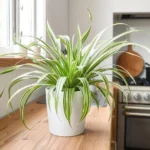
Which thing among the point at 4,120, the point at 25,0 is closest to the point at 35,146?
the point at 4,120

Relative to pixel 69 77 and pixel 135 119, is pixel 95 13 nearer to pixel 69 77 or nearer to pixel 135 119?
pixel 135 119

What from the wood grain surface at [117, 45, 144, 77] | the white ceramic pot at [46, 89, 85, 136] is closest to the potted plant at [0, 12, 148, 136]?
the white ceramic pot at [46, 89, 85, 136]

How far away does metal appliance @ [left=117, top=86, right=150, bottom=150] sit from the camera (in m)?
1.85

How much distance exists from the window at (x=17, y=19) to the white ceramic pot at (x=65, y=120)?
64cm

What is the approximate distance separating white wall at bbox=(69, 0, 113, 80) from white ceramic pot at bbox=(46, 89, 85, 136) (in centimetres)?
136

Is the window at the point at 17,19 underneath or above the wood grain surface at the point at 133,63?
above

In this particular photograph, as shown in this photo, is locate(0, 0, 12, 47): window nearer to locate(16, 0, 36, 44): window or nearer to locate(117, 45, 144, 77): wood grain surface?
locate(16, 0, 36, 44): window

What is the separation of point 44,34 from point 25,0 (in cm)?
25

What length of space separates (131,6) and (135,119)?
937 mm

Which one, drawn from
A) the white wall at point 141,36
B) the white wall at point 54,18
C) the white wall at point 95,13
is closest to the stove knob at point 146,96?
the white wall at point 95,13

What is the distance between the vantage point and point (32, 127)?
87cm

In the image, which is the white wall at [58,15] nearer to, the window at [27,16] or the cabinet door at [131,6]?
the window at [27,16]

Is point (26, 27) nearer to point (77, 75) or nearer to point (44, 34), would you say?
point (44, 34)

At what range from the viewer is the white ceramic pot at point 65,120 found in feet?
2.40
